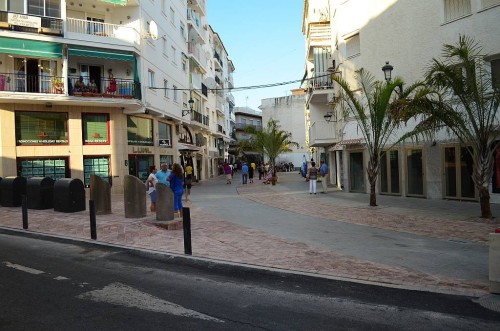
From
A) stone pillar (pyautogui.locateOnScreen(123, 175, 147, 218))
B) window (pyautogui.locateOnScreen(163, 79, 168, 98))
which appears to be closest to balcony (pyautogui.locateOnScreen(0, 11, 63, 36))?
window (pyautogui.locateOnScreen(163, 79, 168, 98))

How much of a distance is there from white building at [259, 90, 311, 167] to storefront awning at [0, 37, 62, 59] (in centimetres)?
5012

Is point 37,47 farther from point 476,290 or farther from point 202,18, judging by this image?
point 202,18

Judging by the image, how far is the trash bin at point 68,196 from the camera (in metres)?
13.4

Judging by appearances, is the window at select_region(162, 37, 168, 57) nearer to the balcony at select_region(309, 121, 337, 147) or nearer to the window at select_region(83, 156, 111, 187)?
the window at select_region(83, 156, 111, 187)

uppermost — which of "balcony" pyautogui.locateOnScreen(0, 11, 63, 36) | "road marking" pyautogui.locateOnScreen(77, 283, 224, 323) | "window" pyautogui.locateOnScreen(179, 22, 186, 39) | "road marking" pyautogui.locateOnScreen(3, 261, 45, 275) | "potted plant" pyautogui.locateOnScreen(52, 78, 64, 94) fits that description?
"window" pyautogui.locateOnScreen(179, 22, 186, 39)

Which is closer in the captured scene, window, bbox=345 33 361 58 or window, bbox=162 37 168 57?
window, bbox=345 33 361 58

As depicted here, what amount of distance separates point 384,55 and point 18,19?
58.7 ft

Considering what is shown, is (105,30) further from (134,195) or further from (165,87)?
(134,195)

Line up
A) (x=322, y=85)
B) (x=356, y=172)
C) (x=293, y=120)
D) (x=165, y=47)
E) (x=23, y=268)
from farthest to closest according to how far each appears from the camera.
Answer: (x=293, y=120) < (x=165, y=47) < (x=322, y=85) < (x=356, y=172) < (x=23, y=268)

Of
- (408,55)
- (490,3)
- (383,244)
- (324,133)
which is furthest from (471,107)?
(324,133)

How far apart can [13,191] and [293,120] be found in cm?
5764

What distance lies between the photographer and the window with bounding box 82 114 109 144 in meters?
22.6

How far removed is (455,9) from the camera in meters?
15.6

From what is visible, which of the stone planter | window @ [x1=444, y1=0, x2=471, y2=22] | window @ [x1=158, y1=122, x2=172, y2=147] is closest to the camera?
the stone planter
